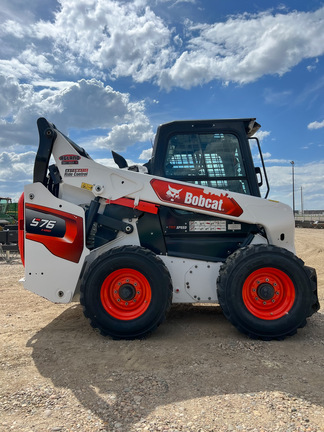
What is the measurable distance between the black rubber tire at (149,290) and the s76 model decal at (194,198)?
2.91 ft

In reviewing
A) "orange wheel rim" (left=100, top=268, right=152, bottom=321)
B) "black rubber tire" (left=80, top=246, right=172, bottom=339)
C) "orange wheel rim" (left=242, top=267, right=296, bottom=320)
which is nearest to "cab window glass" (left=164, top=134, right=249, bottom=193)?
"orange wheel rim" (left=242, top=267, right=296, bottom=320)

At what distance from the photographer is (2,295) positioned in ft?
23.4

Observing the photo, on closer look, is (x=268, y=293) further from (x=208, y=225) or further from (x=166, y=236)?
(x=166, y=236)

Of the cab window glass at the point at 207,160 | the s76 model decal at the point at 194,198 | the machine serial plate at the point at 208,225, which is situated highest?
the cab window glass at the point at 207,160

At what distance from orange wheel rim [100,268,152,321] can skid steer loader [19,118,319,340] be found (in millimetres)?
13

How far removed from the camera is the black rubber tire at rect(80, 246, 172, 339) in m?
4.39

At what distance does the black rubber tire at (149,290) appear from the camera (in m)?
4.39

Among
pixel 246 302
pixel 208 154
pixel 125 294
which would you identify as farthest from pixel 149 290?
pixel 208 154

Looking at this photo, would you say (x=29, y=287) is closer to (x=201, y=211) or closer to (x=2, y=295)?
(x=201, y=211)

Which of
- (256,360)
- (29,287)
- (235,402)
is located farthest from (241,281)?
(29,287)

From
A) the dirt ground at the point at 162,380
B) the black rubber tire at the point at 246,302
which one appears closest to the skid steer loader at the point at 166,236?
the black rubber tire at the point at 246,302

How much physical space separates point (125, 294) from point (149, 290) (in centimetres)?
31

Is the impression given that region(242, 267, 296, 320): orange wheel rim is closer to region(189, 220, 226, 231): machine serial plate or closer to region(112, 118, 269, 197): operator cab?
region(189, 220, 226, 231): machine serial plate

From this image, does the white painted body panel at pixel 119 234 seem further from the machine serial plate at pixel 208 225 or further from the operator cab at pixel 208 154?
the operator cab at pixel 208 154
